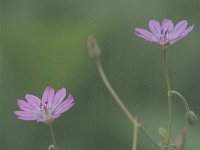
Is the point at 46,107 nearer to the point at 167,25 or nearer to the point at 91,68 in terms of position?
the point at 167,25

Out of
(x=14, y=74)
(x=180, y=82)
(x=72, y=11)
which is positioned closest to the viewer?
(x=180, y=82)

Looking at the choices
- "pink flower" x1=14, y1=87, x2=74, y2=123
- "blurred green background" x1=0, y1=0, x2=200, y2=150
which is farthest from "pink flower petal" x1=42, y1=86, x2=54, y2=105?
"blurred green background" x1=0, y1=0, x2=200, y2=150

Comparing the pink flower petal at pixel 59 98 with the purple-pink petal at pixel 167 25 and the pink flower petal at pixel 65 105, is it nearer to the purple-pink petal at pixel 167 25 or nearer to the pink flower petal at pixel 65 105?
the pink flower petal at pixel 65 105

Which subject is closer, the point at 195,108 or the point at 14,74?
the point at 195,108

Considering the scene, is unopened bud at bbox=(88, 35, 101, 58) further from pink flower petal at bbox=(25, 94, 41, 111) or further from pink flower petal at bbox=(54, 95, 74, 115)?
pink flower petal at bbox=(25, 94, 41, 111)

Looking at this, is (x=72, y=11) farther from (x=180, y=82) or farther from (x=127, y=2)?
(x=180, y=82)

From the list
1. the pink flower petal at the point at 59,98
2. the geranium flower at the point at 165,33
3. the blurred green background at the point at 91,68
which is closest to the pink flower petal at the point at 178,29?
the geranium flower at the point at 165,33

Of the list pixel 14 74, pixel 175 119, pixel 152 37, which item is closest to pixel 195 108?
pixel 175 119
